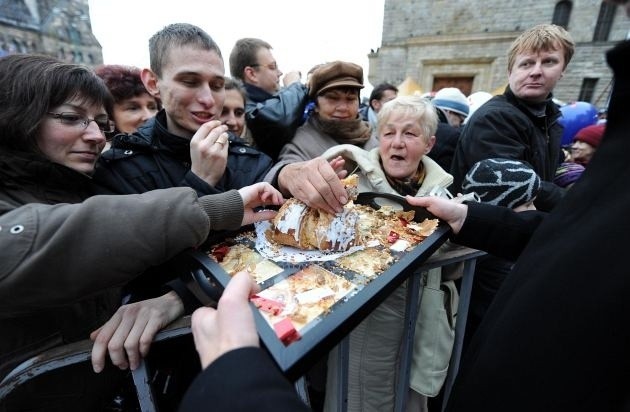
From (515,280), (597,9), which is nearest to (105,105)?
(515,280)

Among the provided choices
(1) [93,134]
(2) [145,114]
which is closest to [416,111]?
(1) [93,134]

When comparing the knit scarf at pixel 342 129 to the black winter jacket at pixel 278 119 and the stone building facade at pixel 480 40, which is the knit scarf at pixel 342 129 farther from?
the stone building facade at pixel 480 40

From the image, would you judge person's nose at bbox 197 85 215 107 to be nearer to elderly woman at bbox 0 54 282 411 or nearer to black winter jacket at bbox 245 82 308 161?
elderly woman at bbox 0 54 282 411

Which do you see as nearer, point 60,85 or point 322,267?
point 322,267

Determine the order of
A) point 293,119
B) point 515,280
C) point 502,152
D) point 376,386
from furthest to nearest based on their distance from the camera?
1. point 293,119
2. point 502,152
3. point 376,386
4. point 515,280

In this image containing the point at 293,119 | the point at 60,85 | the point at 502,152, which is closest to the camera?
the point at 60,85

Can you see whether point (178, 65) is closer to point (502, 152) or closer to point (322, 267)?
point (322, 267)

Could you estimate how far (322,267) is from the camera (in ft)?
2.91

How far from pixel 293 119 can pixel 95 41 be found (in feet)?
41.5

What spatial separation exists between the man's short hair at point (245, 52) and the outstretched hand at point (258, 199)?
2.66 metres

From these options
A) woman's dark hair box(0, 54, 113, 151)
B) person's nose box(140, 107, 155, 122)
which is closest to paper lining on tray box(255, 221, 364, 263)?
woman's dark hair box(0, 54, 113, 151)

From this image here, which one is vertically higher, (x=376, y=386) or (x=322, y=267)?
(x=322, y=267)

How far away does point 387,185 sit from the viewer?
1.72 meters

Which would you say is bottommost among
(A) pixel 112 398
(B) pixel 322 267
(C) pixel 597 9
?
(A) pixel 112 398
